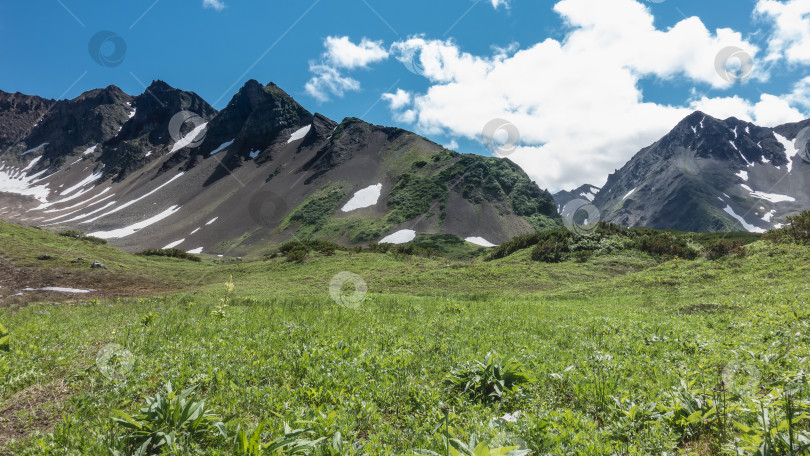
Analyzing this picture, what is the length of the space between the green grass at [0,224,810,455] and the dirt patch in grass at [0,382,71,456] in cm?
3

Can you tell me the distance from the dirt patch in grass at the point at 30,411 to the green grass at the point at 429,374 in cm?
3

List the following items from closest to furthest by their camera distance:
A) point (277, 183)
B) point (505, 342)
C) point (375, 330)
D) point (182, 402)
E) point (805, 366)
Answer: point (182, 402), point (805, 366), point (505, 342), point (375, 330), point (277, 183)

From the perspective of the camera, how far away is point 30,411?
5.03 meters

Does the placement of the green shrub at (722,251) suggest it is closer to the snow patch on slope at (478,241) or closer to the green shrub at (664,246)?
the green shrub at (664,246)

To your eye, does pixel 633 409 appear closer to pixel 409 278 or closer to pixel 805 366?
pixel 805 366

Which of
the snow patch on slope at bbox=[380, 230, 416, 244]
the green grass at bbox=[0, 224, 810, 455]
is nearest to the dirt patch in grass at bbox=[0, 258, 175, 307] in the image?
the green grass at bbox=[0, 224, 810, 455]

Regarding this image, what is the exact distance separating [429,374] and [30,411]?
5975 millimetres

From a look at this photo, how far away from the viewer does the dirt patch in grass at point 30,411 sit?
4.58 m

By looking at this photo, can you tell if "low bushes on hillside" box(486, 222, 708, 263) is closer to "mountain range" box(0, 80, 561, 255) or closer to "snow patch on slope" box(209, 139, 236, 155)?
"mountain range" box(0, 80, 561, 255)

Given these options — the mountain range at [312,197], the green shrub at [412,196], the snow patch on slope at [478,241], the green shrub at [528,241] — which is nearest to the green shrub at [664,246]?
the green shrub at [528,241]

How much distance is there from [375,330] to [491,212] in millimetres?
97847

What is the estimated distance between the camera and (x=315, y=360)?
281 inches

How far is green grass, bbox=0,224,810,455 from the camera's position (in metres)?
4.31

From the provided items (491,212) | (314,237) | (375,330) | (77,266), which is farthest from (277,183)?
(375,330)
